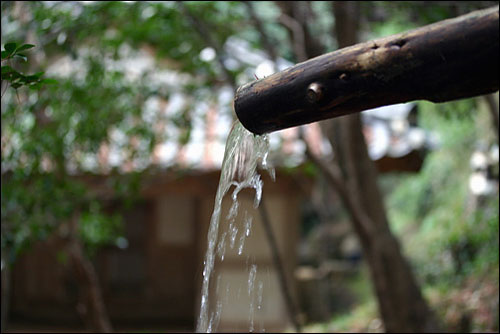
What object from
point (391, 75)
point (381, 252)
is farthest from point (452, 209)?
point (391, 75)

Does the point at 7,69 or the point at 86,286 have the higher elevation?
the point at 7,69

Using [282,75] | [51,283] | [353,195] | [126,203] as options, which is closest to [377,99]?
[282,75]

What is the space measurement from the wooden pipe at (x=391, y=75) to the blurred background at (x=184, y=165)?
44.9 inches

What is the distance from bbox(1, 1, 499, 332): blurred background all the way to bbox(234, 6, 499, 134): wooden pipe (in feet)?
3.74

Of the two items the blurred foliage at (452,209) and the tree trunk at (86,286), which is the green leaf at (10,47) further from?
the blurred foliage at (452,209)

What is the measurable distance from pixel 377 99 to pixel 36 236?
3.79 m

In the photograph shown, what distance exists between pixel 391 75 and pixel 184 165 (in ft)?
15.7

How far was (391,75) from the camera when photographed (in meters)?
1.56

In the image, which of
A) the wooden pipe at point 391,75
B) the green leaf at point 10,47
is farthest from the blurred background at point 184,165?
the wooden pipe at point 391,75

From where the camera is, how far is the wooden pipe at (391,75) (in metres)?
1.44

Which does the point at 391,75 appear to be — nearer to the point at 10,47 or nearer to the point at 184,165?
the point at 10,47

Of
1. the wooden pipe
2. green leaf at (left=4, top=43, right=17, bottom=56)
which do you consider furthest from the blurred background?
the wooden pipe

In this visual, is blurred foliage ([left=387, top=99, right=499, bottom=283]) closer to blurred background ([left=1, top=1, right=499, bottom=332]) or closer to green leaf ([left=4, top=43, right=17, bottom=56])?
blurred background ([left=1, top=1, right=499, bottom=332])

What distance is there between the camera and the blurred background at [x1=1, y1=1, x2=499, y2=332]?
477 centimetres
